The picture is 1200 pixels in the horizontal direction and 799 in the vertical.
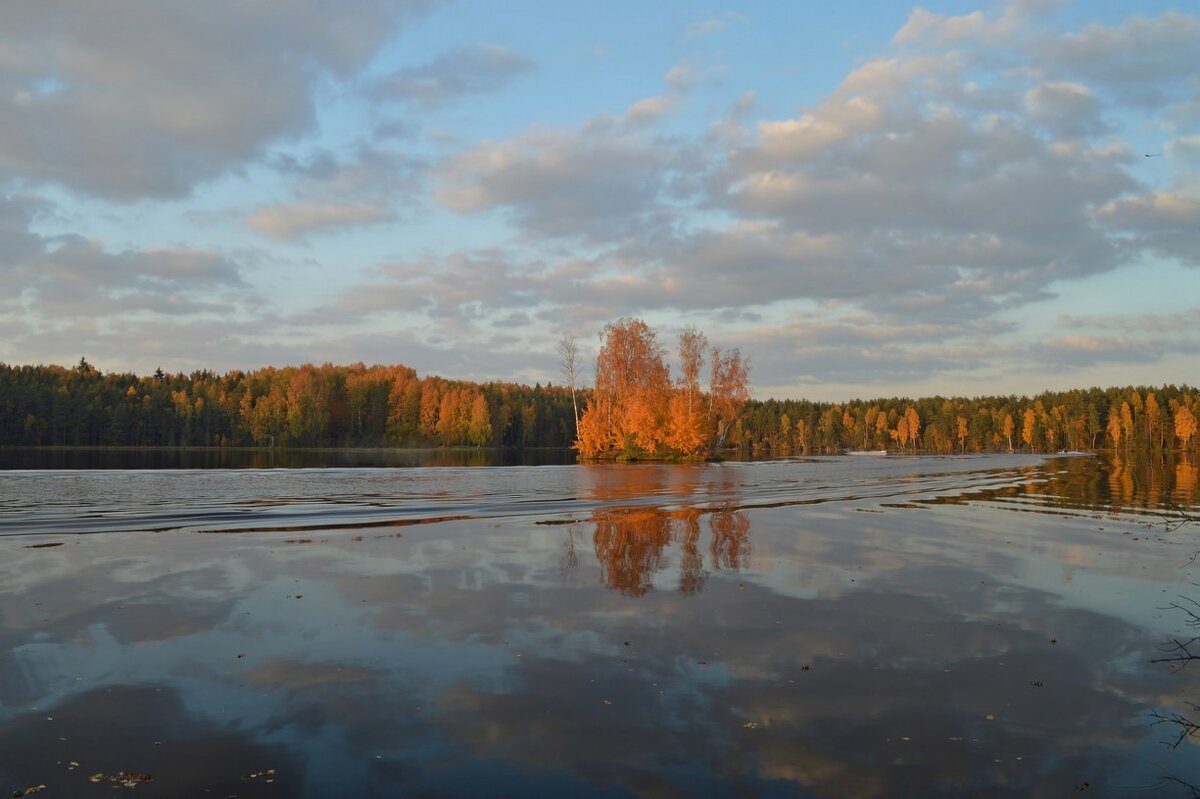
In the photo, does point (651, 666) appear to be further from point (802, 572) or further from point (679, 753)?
point (802, 572)

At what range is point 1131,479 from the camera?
50656 mm

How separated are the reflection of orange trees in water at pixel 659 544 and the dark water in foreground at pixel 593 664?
0.54ft

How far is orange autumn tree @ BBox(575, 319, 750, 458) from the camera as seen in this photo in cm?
7938

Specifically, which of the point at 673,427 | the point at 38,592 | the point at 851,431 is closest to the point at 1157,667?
the point at 38,592

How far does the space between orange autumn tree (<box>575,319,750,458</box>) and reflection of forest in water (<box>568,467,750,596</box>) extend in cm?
4366

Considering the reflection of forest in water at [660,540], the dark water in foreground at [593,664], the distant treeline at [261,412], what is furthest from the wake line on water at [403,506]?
the distant treeline at [261,412]

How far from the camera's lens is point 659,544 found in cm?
1945

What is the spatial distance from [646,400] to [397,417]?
92.9 m

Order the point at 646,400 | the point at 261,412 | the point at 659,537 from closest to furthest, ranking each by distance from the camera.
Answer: the point at 659,537 < the point at 646,400 < the point at 261,412

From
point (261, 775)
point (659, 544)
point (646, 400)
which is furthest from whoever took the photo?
point (646, 400)

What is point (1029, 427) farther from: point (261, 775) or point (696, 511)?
point (261, 775)

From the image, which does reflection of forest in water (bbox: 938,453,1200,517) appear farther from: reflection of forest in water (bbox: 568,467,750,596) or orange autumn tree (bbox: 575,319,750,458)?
orange autumn tree (bbox: 575,319,750,458)

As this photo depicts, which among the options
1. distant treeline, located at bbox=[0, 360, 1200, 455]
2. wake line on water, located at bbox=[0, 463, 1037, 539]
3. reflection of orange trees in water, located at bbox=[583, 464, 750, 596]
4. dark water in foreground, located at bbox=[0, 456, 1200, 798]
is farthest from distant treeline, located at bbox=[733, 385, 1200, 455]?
dark water in foreground, located at bbox=[0, 456, 1200, 798]

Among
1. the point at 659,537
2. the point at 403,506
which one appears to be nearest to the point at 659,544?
the point at 659,537
